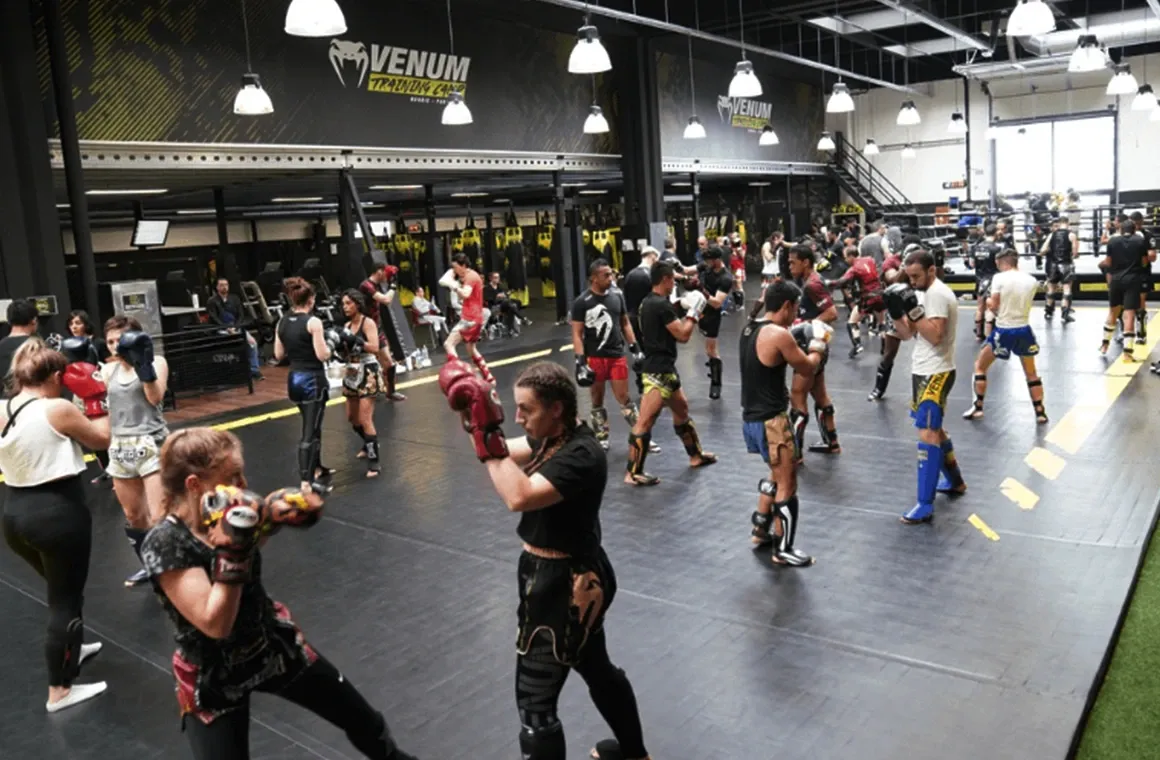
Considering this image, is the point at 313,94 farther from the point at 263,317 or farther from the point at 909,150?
the point at 909,150

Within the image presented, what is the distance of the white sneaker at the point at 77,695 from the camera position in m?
4.20

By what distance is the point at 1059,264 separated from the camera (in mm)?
14203

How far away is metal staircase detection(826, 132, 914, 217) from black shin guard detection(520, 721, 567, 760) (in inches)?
994

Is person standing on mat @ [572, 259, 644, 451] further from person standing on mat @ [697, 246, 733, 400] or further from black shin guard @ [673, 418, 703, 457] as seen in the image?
person standing on mat @ [697, 246, 733, 400]

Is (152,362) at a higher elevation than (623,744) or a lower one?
higher

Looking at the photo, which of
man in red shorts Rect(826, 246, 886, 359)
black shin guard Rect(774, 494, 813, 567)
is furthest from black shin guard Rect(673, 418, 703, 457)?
black shin guard Rect(774, 494, 813, 567)

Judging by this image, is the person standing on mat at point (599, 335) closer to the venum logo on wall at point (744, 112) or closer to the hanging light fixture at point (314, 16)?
the hanging light fixture at point (314, 16)

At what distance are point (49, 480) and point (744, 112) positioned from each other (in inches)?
816

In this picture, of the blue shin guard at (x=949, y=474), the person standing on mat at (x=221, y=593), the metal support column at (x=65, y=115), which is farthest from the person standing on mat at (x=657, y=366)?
the metal support column at (x=65, y=115)

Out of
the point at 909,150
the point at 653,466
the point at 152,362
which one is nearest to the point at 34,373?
the point at 152,362

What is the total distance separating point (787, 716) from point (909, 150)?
81.8 feet

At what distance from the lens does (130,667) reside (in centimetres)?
462

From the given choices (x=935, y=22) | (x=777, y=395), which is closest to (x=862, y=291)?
(x=777, y=395)

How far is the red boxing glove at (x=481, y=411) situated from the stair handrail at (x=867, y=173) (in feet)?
88.4
